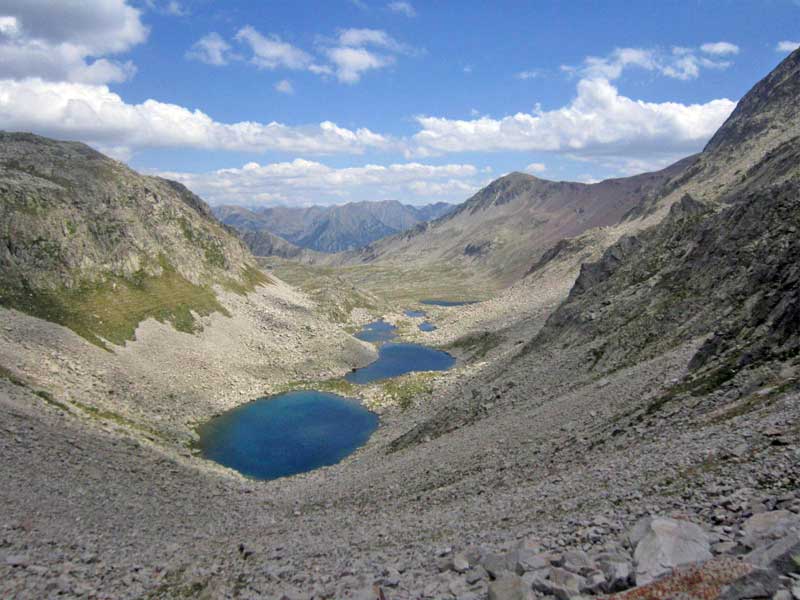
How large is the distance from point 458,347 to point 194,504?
8700cm

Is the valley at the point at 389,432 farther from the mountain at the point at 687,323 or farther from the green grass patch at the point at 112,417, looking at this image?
the green grass patch at the point at 112,417

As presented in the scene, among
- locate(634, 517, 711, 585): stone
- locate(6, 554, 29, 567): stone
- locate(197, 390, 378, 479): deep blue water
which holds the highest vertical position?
locate(634, 517, 711, 585): stone

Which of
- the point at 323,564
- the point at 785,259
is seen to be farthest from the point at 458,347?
the point at 323,564

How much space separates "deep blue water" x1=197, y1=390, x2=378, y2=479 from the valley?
Result: 533 millimetres

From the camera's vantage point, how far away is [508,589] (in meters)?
14.3

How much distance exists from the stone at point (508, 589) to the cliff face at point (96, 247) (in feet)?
248

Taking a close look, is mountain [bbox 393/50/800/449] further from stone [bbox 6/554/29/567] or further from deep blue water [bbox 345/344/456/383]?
deep blue water [bbox 345/344/456/383]

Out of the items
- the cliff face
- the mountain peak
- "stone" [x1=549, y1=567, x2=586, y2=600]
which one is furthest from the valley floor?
the mountain peak

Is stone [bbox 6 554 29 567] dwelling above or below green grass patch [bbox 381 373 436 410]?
above

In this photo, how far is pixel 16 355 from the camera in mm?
58156

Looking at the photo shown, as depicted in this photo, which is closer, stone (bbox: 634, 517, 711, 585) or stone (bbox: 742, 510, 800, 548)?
stone (bbox: 742, 510, 800, 548)

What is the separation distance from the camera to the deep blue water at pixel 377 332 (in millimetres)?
139788

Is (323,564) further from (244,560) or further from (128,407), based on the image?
(128,407)

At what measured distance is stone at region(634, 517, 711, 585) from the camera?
1312 cm
